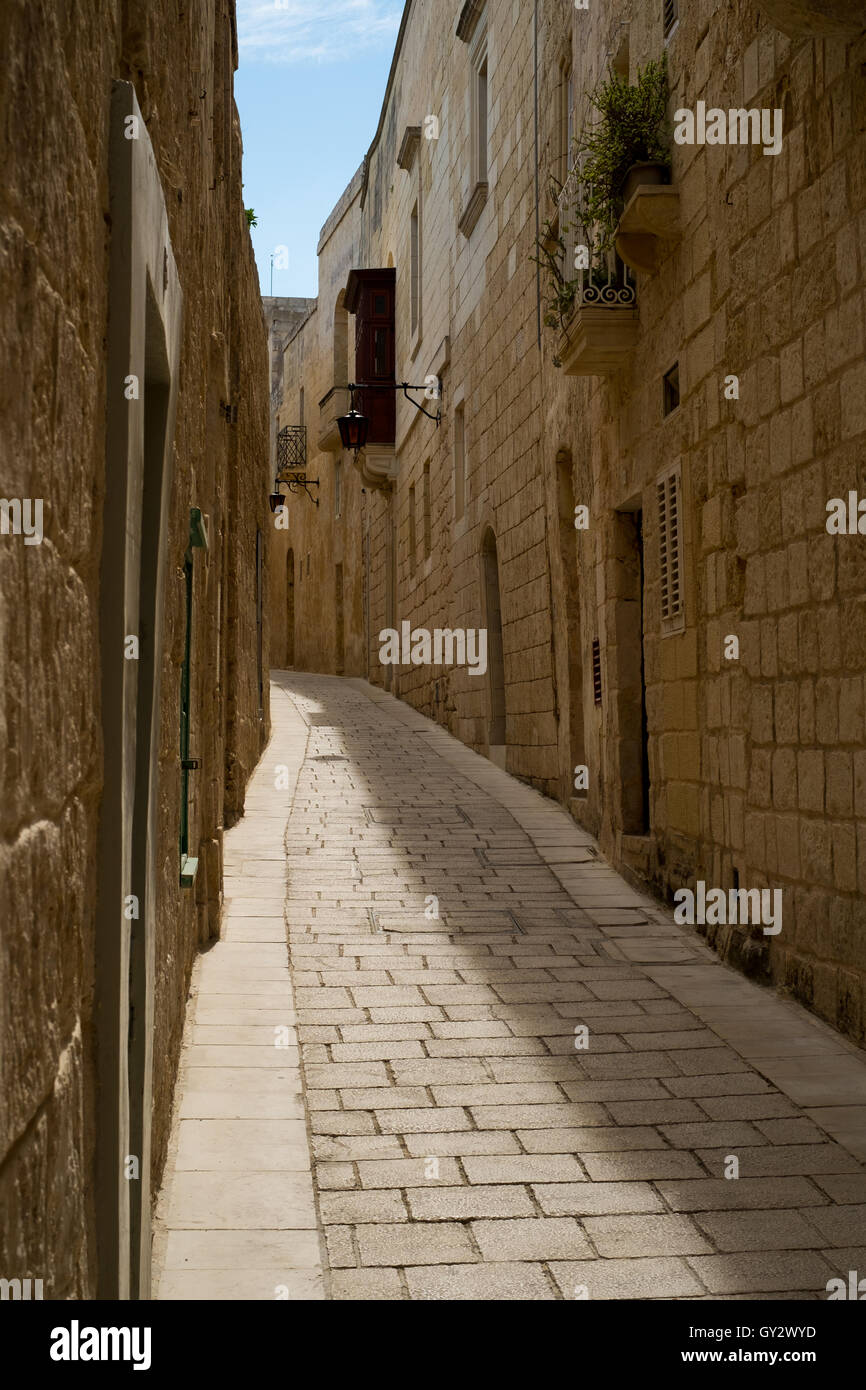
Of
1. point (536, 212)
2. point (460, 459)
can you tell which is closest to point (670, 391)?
point (536, 212)

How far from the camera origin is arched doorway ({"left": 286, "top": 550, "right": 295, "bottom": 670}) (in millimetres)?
34812

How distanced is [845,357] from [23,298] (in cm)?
487

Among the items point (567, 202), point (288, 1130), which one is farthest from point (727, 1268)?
point (567, 202)

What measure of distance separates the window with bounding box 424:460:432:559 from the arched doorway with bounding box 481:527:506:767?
393 centimetres

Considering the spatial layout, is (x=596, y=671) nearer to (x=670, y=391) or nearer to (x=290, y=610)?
(x=670, y=391)

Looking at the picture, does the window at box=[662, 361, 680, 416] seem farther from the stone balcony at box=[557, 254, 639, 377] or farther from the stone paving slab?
the stone paving slab

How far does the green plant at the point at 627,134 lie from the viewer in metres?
8.40

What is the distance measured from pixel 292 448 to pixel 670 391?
1070 inches

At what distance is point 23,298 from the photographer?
4.70 feet

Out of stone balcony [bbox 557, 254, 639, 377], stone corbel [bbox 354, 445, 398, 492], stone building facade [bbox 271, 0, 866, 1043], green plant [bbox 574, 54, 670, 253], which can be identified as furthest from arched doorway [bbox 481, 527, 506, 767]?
stone corbel [bbox 354, 445, 398, 492]

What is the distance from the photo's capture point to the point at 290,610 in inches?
1404

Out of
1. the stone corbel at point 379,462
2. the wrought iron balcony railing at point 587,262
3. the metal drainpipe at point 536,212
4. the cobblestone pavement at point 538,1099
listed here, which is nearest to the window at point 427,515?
the stone corbel at point 379,462

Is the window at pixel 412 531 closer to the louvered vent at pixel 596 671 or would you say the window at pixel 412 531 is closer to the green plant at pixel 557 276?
the green plant at pixel 557 276

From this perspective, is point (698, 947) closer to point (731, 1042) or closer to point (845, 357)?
point (731, 1042)
